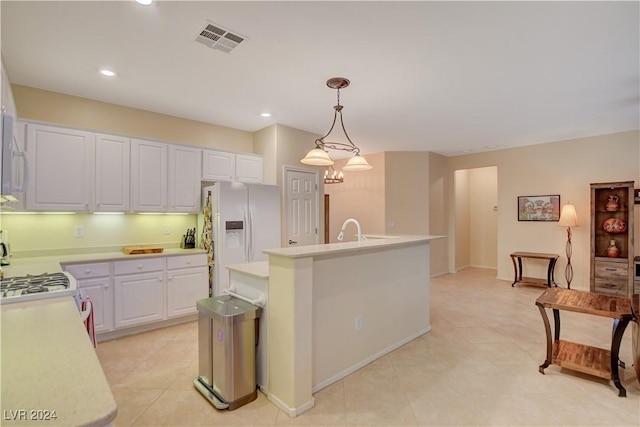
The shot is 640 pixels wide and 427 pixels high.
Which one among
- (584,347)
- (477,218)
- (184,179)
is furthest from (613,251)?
(184,179)

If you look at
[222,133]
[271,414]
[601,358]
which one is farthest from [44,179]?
[601,358]

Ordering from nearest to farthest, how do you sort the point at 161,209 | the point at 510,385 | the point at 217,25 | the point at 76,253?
the point at 217,25 → the point at 510,385 → the point at 76,253 → the point at 161,209

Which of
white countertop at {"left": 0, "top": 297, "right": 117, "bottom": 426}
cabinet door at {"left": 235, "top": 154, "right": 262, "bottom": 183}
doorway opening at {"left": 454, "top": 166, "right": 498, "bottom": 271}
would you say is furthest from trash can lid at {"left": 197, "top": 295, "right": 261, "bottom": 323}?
doorway opening at {"left": 454, "top": 166, "right": 498, "bottom": 271}

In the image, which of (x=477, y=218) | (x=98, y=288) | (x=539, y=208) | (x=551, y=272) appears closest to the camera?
(x=98, y=288)

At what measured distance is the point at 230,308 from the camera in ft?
7.70

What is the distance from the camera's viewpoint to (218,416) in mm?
2127

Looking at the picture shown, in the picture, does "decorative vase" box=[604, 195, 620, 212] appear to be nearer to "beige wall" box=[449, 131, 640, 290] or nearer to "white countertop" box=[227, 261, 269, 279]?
"beige wall" box=[449, 131, 640, 290]

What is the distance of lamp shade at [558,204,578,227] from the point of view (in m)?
5.32

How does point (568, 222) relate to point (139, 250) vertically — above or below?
above

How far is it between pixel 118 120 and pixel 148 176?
2.67 feet

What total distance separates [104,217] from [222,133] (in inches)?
79.2

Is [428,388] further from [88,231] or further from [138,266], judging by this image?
[88,231]

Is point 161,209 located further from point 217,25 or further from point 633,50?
point 633,50

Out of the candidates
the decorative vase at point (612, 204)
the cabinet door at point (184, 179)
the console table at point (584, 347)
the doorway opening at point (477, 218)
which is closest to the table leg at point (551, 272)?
the decorative vase at point (612, 204)
